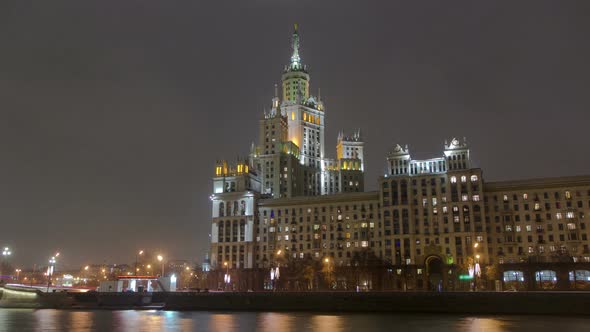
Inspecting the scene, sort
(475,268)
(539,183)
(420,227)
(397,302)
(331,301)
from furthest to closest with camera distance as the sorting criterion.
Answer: (420,227) → (539,183) → (475,268) → (331,301) → (397,302)

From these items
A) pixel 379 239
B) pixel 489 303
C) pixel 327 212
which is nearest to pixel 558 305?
pixel 489 303

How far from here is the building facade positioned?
148625 mm

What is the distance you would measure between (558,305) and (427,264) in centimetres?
6506

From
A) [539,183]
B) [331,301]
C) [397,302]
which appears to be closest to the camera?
[397,302]

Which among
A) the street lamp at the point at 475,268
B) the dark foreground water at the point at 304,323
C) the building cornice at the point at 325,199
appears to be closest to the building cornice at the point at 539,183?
the street lamp at the point at 475,268

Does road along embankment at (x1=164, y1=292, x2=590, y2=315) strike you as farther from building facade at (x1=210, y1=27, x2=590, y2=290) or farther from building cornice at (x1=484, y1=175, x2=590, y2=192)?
building cornice at (x1=484, y1=175, x2=590, y2=192)

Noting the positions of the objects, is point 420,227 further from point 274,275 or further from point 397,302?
point 397,302

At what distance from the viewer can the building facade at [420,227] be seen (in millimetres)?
148625

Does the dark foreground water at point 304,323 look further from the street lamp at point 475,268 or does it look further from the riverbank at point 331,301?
the street lamp at point 475,268

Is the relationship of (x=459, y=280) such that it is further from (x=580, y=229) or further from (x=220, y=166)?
(x=220, y=166)

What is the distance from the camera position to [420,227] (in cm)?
16088

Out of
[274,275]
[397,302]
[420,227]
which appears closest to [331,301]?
[397,302]

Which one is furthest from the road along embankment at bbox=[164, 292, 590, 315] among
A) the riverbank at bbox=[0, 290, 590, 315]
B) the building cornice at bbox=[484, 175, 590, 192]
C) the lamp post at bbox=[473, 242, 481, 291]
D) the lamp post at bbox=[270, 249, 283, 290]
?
the building cornice at bbox=[484, 175, 590, 192]

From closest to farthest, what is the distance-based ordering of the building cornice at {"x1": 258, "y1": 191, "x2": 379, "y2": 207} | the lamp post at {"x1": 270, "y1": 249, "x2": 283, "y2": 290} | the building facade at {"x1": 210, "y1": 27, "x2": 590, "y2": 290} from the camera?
the building facade at {"x1": 210, "y1": 27, "x2": 590, "y2": 290} → the lamp post at {"x1": 270, "y1": 249, "x2": 283, "y2": 290} → the building cornice at {"x1": 258, "y1": 191, "x2": 379, "y2": 207}
